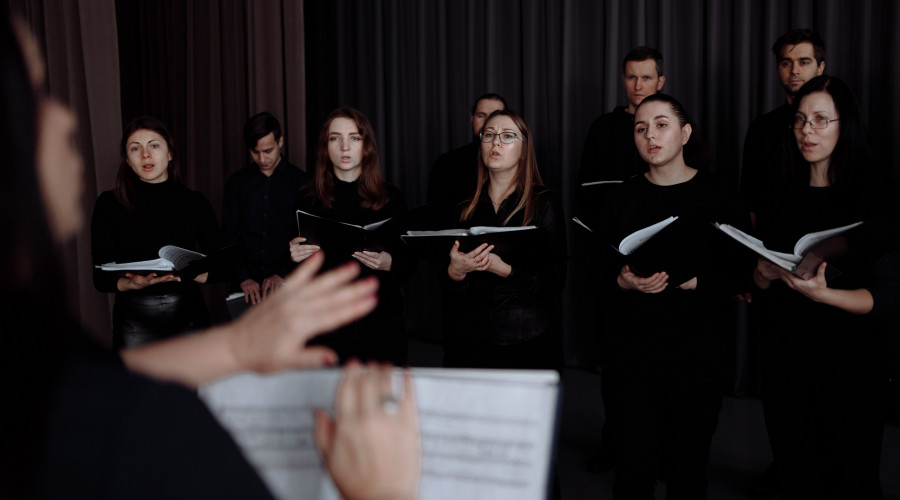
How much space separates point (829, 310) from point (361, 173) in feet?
5.91

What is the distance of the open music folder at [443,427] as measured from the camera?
765 mm

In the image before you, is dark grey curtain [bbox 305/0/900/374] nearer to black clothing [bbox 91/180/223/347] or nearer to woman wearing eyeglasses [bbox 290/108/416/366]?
woman wearing eyeglasses [bbox 290/108/416/366]

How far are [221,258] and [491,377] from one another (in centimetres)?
180

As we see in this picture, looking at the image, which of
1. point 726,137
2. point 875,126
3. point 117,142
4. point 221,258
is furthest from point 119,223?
point 875,126

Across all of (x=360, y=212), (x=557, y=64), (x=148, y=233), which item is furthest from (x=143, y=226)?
(x=557, y=64)

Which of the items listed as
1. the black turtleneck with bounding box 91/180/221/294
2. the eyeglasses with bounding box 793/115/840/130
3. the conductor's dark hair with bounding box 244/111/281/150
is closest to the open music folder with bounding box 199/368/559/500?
the eyeglasses with bounding box 793/115/840/130

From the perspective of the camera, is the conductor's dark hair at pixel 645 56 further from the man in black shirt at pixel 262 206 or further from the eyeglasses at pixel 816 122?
the man in black shirt at pixel 262 206

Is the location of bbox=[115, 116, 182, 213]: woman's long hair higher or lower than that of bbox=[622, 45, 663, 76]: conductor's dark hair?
lower

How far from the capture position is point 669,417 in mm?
2041

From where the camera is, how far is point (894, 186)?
189cm

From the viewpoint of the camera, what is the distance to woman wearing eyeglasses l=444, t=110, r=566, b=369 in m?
2.28

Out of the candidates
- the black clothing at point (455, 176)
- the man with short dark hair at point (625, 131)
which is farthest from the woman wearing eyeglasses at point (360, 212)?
the man with short dark hair at point (625, 131)

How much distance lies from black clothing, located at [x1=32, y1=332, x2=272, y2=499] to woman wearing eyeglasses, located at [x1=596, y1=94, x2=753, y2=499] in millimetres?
1545

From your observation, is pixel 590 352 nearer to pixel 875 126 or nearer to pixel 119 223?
pixel 875 126
